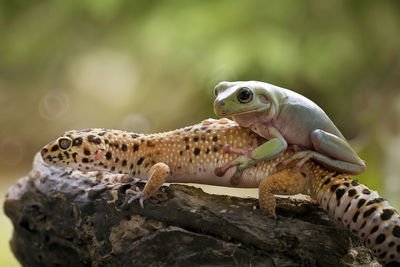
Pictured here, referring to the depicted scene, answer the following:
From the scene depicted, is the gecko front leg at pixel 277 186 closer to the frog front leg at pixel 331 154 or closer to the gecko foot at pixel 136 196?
the frog front leg at pixel 331 154

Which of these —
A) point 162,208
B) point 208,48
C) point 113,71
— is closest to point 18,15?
point 113,71

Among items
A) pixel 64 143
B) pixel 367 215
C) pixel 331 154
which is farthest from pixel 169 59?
pixel 367 215

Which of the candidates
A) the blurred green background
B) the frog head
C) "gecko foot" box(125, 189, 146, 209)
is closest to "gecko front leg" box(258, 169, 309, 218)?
the frog head

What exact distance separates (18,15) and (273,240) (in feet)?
16.3

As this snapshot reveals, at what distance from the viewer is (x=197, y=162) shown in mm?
2592

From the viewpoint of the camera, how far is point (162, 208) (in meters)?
2.44

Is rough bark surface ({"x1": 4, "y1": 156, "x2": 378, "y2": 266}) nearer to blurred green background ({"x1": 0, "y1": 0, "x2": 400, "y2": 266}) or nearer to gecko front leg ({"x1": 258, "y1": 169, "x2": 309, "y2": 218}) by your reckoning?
gecko front leg ({"x1": 258, "y1": 169, "x2": 309, "y2": 218})

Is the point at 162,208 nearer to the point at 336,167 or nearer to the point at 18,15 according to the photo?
the point at 336,167

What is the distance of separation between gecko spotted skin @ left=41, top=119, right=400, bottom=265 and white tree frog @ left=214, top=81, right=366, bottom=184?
4.5 inches

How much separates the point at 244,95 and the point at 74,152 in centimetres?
112

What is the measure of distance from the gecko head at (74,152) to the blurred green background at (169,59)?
2.14m

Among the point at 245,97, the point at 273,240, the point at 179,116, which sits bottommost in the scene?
the point at 273,240

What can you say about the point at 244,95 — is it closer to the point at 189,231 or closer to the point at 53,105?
the point at 189,231

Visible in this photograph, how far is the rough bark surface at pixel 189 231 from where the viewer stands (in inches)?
89.4
